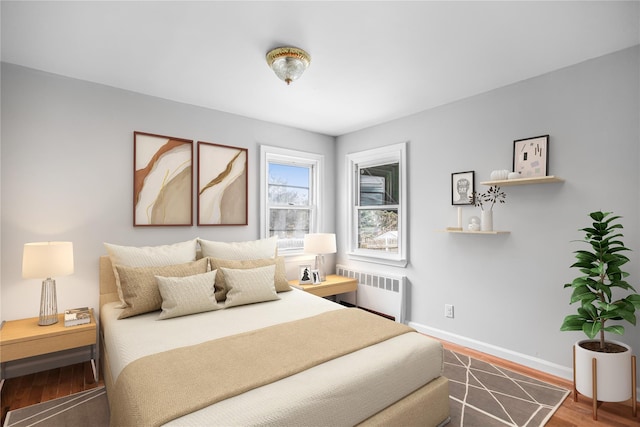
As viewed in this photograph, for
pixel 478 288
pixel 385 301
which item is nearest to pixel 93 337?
pixel 385 301

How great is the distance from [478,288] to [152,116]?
3.60m

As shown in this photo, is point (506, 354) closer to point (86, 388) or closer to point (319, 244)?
point (319, 244)

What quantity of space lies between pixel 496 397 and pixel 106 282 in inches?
129

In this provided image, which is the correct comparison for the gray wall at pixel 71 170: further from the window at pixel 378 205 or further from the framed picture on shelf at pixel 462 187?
the framed picture on shelf at pixel 462 187

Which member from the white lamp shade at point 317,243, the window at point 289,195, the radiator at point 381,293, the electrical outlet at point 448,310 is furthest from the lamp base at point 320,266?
the electrical outlet at point 448,310

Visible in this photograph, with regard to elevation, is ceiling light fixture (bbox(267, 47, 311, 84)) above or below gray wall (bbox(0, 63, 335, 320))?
above

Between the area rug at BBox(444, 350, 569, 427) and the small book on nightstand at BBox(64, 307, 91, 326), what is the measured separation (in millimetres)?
2720

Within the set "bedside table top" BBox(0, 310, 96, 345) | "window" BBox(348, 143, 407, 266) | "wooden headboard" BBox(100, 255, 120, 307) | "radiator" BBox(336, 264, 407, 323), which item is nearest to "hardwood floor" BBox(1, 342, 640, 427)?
"bedside table top" BBox(0, 310, 96, 345)

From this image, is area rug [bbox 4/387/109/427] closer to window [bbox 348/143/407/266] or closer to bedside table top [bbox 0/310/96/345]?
bedside table top [bbox 0/310/96/345]

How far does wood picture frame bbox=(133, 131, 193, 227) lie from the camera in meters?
3.12

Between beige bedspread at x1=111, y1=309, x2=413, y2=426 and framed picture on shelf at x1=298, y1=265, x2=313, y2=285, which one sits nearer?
beige bedspread at x1=111, y1=309, x2=413, y2=426

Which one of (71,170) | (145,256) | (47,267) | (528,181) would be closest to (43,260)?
(47,267)

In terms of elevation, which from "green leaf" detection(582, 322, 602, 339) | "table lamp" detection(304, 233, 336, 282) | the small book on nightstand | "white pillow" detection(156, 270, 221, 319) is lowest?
the small book on nightstand

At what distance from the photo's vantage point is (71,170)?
2.79m
